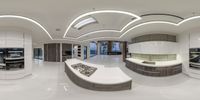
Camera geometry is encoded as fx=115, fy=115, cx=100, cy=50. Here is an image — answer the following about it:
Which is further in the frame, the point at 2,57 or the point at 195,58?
the point at 195,58

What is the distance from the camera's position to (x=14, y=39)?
5406 millimetres

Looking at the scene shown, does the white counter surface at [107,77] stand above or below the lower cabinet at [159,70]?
above

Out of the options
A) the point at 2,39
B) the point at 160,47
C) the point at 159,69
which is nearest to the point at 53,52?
the point at 2,39

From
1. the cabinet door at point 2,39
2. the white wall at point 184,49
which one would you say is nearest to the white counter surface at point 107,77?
the cabinet door at point 2,39

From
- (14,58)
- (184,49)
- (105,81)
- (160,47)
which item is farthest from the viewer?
(184,49)

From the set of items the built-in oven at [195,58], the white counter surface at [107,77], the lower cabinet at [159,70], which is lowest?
the lower cabinet at [159,70]

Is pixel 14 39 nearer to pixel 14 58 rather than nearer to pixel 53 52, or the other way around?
pixel 14 58

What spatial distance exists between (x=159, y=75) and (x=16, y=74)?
6.89 metres

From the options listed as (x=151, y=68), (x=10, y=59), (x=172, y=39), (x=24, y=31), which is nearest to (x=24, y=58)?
(x=10, y=59)

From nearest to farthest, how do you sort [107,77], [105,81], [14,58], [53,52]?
1. [105,81]
2. [107,77]
3. [14,58]
4. [53,52]

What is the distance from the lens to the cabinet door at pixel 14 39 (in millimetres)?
5289

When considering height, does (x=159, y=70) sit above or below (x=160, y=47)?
below

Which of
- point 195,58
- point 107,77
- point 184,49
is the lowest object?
point 107,77

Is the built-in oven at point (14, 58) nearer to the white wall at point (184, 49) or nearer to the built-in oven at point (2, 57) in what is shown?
the built-in oven at point (2, 57)
